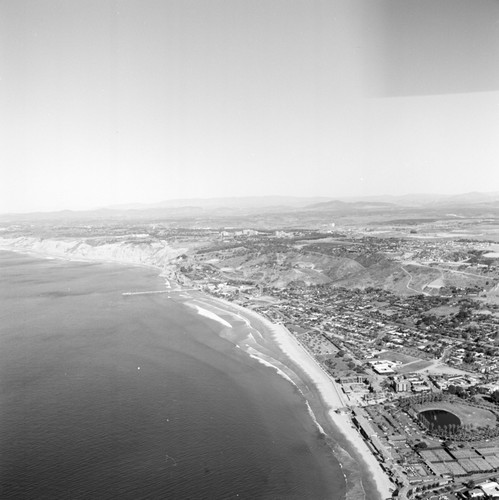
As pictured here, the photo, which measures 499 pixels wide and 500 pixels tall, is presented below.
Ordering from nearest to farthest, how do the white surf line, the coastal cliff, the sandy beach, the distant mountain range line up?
the sandy beach, the white surf line, the coastal cliff, the distant mountain range

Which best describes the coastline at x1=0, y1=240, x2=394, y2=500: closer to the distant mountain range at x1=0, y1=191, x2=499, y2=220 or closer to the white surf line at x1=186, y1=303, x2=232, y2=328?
the white surf line at x1=186, y1=303, x2=232, y2=328

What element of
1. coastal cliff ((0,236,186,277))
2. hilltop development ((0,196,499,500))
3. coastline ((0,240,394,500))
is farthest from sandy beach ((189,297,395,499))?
coastal cliff ((0,236,186,277))

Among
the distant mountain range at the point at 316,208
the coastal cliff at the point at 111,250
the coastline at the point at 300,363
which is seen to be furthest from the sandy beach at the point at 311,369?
the distant mountain range at the point at 316,208

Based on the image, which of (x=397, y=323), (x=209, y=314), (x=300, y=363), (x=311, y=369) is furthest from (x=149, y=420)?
(x=397, y=323)

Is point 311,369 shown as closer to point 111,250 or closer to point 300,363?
point 300,363

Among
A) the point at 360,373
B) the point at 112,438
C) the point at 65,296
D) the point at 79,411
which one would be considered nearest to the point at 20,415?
the point at 79,411

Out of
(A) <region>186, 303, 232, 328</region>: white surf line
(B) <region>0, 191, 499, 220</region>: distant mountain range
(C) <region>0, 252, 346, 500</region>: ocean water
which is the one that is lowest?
(A) <region>186, 303, 232, 328</region>: white surf line

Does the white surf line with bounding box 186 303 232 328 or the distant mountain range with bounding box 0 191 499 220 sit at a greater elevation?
the distant mountain range with bounding box 0 191 499 220
